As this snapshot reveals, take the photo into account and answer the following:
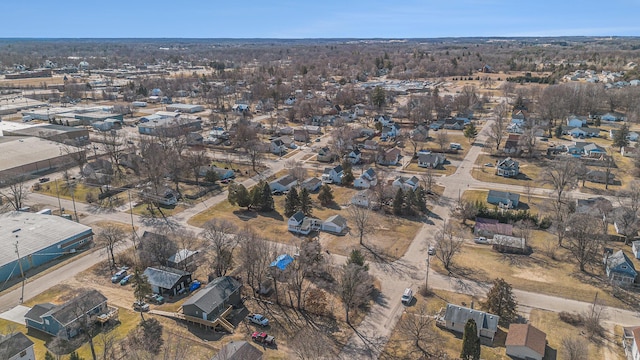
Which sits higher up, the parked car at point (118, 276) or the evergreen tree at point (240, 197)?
the evergreen tree at point (240, 197)

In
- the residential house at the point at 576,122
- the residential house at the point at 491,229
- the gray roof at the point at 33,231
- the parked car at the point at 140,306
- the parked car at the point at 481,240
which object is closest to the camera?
the parked car at the point at 140,306

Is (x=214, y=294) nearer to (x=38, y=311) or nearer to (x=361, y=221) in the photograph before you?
(x=38, y=311)

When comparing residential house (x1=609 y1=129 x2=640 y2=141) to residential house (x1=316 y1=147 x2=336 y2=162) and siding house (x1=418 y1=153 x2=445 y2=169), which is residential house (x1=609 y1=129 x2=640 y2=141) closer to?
siding house (x1=418 y1=153 x2=445 y2=169)

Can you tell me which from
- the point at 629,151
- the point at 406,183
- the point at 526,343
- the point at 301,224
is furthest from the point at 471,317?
the point at 629,151

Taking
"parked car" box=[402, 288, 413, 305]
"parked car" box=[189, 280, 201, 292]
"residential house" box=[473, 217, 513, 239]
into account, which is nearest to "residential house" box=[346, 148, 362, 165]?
"residential house" box=[473, 217, 513, 239]

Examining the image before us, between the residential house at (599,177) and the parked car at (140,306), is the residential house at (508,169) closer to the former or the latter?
the residential house at (599,177)

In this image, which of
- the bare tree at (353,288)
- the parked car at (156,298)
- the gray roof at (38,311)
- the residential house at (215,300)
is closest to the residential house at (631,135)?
the bare tree at (353,288)
